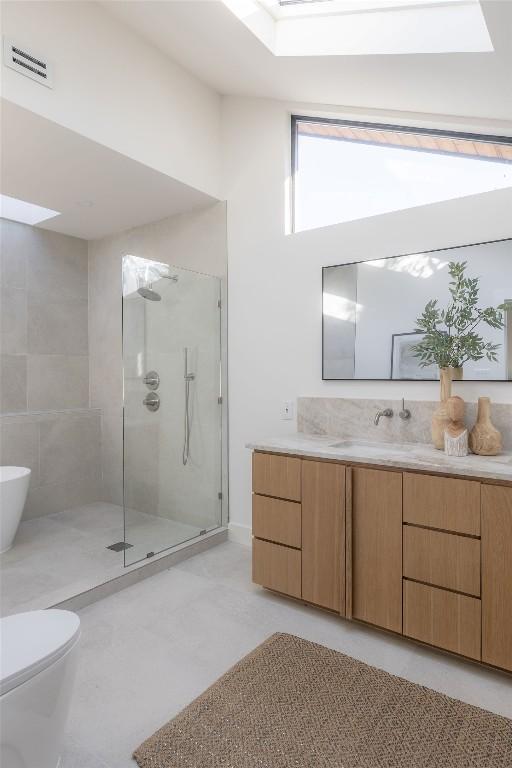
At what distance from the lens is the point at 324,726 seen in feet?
5.16

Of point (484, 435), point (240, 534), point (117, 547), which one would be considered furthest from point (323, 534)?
point (117, 547)

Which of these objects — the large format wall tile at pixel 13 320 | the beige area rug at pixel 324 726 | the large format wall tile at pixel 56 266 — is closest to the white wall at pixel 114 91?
the large format wall tile at pixel 56 266

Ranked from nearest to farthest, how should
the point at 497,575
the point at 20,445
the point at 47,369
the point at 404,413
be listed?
the point at 497,575 → the point at 404,413 → the point at 20,445 → the point at 47,369

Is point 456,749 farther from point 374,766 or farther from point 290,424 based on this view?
point 290,424

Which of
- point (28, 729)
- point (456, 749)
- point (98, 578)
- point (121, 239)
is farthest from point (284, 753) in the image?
point (121, 239)

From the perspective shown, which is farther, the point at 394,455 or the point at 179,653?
the point at 394,455

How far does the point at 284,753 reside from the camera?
1.47 metres

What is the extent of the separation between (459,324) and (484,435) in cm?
56

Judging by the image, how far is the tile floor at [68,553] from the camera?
240 cm

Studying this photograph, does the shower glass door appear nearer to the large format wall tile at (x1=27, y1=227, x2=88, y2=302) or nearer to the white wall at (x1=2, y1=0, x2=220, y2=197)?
the white wall at (x1=2, y1=0, x2=220, y2=197)

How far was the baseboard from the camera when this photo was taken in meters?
3.25

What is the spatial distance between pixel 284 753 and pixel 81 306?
3.74 m

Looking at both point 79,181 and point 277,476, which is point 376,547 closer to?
point 277,476

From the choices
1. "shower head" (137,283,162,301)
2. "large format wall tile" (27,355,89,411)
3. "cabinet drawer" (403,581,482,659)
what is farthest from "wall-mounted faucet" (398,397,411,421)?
"large format wall tile" (27,355,89,411)
